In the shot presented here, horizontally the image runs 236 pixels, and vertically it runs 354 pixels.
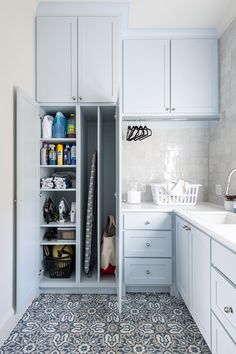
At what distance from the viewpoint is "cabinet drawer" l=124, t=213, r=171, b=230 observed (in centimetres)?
230

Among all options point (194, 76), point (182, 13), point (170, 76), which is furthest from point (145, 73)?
point (182, 13)

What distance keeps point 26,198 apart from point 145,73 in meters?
1.72

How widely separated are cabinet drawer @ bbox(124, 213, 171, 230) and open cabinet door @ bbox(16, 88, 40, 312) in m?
0.86

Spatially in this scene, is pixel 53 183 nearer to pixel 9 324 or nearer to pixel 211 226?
pixel 9 324

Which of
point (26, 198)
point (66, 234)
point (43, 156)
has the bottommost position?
point (66, 234)

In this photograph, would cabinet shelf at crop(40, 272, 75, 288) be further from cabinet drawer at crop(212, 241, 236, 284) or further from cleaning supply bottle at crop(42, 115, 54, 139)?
cabinet drawer at crop(212, 241, 236, 284)

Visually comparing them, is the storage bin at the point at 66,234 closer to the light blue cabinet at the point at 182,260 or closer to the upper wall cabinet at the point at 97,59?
the light blue cabinet at the point at 182,260

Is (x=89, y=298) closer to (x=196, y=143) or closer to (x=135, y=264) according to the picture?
(x=135, y=264)

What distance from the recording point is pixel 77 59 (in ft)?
7.75

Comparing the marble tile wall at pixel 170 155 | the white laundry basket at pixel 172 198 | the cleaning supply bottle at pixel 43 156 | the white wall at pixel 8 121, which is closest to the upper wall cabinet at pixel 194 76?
the marble tile wall at pixel 170 155

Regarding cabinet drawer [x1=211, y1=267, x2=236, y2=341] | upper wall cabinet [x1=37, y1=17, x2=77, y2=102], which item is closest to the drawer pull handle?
cabinet drawer [x1=211, y1=267, x2=236, y2=341]

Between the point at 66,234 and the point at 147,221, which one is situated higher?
the point at 147,221

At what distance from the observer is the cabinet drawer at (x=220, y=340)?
1199 millimetres

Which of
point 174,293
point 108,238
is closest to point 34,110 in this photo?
point 108,238
